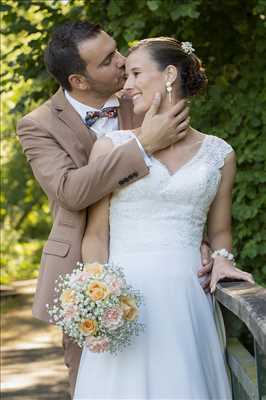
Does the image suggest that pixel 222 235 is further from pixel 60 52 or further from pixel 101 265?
pixel 60 52

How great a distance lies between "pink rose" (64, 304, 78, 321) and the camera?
11.8 ft

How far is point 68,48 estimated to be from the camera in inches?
171

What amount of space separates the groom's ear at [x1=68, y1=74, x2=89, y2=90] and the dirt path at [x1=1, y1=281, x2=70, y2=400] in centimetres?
352

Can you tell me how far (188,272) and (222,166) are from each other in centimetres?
46

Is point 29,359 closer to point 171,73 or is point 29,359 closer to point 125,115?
point 125,115

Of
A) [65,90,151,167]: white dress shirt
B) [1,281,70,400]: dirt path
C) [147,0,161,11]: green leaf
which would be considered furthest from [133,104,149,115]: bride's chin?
[1,281,70,400]: dirt path

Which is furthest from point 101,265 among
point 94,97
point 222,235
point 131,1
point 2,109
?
point 2,109

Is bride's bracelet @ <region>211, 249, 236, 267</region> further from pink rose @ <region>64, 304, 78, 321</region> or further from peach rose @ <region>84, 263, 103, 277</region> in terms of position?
pink rose @ <region>64, 304, 78, 321</region>

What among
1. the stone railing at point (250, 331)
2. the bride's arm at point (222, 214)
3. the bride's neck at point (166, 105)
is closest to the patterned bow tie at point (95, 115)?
the bride's neck at point (166, 105)

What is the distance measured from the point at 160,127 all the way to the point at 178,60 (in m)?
0.32

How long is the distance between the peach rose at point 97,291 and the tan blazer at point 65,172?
451 mm

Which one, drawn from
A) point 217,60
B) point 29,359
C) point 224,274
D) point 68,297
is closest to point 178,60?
point 224,274

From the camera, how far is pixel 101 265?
12.1 ft

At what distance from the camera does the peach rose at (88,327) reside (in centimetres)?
357
